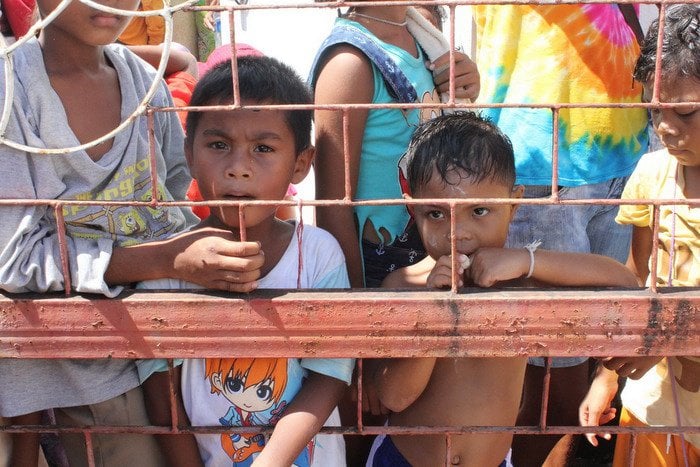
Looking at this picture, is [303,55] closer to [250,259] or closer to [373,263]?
[373,263]

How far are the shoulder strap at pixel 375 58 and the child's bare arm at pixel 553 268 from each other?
461 millimetres

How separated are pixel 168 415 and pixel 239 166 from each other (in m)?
0.49

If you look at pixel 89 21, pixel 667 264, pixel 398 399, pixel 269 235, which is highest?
pixel 89 21

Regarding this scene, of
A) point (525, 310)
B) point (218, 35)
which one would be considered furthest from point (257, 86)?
point (218, 35)

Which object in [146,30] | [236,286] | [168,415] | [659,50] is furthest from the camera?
[146,30]

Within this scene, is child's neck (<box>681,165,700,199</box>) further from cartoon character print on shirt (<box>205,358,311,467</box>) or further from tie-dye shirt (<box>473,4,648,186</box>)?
cartoon character print on shirt (<box>205,358,311,467</box>)

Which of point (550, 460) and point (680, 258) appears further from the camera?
point (550, 460)

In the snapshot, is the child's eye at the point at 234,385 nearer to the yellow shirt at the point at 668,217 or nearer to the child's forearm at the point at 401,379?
the child's forearm at the point at 401,379

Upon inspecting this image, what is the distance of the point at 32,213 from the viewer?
4.27ft

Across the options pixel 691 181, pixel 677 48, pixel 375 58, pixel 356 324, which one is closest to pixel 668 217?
pixel 691 181

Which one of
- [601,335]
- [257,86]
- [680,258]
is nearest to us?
[601,335]

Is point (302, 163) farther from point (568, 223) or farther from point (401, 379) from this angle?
point (568, 223)

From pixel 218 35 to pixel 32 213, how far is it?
13.4 ft

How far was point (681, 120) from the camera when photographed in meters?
1.51
